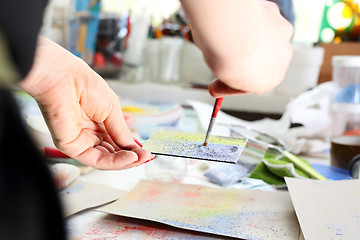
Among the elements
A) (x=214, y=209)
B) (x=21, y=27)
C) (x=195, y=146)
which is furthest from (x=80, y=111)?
(x=21, y=27)

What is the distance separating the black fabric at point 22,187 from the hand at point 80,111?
0.34 meters

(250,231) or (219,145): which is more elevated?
(219,145)

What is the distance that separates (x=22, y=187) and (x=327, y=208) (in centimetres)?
62

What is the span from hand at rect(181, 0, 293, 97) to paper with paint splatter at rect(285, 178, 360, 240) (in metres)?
0.29

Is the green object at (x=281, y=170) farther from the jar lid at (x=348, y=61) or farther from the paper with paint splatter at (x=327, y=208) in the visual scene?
the jar lid at (x=348, y=61)

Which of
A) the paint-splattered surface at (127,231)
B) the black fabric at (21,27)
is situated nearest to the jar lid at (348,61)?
the paint-splattered surface at (127,231)

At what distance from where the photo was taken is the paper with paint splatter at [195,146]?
0.70 m

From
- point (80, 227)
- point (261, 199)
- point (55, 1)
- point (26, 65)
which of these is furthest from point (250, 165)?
point (55, 1)

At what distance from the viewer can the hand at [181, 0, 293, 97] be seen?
437 millimetres

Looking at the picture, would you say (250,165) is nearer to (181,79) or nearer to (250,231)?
(250,231)

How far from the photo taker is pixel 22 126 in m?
0.26

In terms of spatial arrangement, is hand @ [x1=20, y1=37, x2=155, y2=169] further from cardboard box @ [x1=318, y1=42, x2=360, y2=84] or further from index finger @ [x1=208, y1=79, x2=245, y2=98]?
cardboard box @ [x1=318, y1=42, x2=360, y2=84]

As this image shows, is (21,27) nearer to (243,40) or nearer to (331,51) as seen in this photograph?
(243,40)

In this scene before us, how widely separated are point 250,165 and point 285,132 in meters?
0.37
